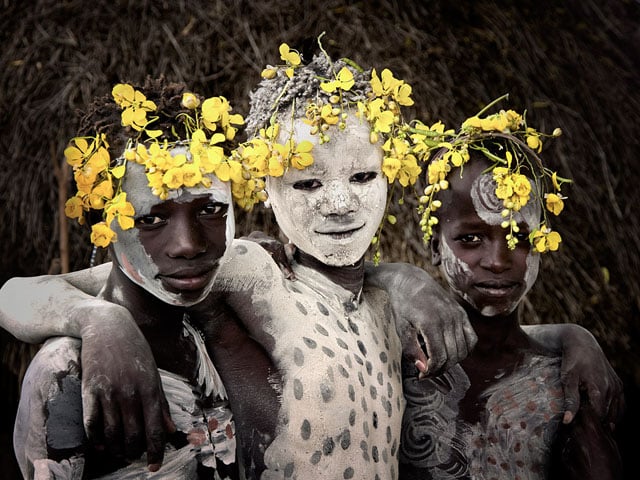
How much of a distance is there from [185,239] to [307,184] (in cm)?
38

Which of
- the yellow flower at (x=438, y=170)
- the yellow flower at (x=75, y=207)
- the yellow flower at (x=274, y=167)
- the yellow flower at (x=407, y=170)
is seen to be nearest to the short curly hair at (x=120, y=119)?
the yellow flower at (x=75, y=207)

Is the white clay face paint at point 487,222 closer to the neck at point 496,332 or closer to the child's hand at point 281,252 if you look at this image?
the neck at point 496,332

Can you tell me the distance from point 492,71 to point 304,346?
81.0 inches

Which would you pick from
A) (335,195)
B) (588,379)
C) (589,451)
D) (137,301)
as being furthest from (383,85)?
(589,451)

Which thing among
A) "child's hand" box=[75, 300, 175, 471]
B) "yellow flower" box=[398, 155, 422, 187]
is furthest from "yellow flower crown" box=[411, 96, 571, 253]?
"child's hand" box=[75, 300, 175, 471]

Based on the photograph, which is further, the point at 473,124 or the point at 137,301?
the point at 473,124

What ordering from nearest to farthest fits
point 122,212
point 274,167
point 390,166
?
point 122,212 → point 274,167 → point 390,166

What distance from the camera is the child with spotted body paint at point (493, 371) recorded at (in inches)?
94.7

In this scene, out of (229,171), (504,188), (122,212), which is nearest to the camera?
(122,212)

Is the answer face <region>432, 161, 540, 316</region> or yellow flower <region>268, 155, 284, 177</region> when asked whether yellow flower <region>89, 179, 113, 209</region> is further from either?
face <region>432, 161, 540, 316</region>

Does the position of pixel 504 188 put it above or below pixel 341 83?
below

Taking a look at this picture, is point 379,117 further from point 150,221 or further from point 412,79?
point 412,79

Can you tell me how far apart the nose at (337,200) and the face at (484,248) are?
359 millimetres

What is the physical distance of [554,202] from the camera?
2422 millimetres
